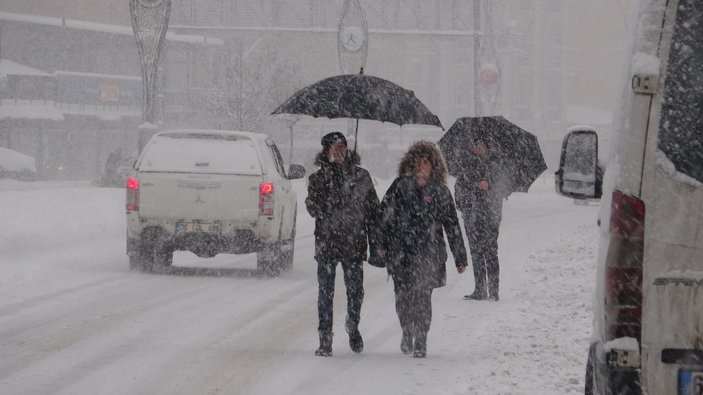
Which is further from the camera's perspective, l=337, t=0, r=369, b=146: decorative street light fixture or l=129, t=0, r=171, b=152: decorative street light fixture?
l=337, t=0, r=369, b=146: decorative street light fixture

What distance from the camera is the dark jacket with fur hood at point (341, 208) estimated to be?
31.5ft

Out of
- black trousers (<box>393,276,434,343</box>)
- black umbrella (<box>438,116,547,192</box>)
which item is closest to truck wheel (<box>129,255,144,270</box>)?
black umbrella (<box>438,116,547,192</box>)

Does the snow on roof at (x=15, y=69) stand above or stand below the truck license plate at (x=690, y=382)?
below

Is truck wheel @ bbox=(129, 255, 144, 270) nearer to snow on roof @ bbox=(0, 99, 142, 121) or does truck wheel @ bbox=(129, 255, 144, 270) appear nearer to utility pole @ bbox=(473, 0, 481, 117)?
utility pole @ bbox=(473, 0, 481, 117)

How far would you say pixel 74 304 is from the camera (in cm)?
1281

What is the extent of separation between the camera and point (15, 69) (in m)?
73.8

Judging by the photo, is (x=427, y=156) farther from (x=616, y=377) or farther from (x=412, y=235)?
(x=616, y=377)

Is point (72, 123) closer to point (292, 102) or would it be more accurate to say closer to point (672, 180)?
point (292, 102)

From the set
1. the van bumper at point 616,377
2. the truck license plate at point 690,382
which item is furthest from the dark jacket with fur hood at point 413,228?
the truck license plate at point 690,382

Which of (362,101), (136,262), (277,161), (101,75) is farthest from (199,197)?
(101,75)

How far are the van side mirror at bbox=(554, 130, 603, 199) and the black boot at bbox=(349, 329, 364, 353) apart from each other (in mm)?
4563

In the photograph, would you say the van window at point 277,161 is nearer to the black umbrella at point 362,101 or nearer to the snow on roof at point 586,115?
the black umbrella at point 362,101

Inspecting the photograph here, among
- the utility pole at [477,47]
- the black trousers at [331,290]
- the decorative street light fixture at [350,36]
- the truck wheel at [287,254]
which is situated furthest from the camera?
the utility pole at [477,47]

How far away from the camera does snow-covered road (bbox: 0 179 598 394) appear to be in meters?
8.52
